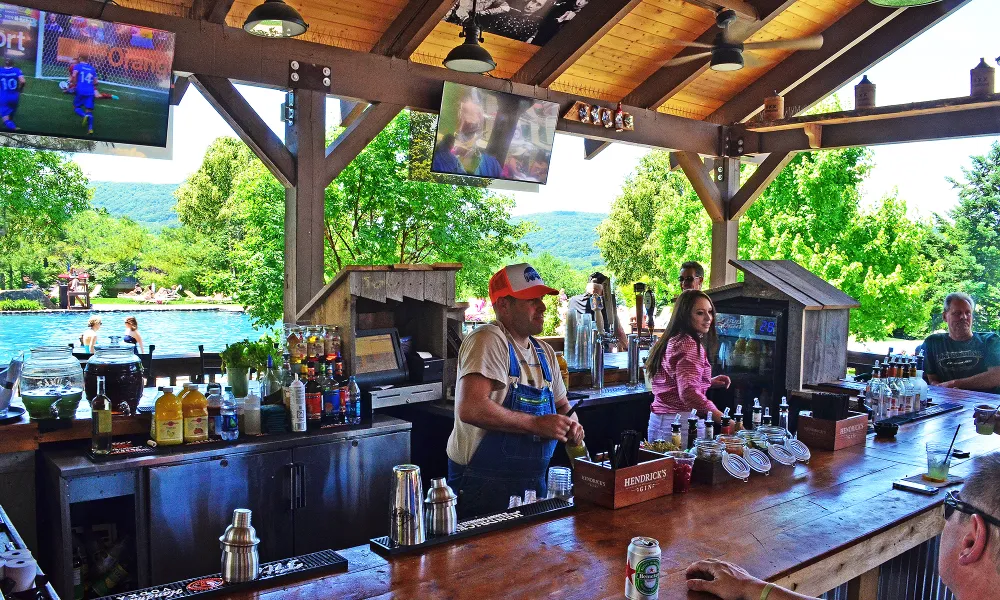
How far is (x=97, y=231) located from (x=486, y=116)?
2091 cm

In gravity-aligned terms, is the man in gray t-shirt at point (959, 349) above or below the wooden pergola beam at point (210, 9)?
below

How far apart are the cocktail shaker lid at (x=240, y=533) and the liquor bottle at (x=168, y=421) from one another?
180 cm

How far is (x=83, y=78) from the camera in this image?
488 centimetres

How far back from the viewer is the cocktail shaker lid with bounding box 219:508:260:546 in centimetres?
182

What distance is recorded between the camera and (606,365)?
588cm

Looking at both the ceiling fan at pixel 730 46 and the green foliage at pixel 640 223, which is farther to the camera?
the green foliage at pixel 640 223

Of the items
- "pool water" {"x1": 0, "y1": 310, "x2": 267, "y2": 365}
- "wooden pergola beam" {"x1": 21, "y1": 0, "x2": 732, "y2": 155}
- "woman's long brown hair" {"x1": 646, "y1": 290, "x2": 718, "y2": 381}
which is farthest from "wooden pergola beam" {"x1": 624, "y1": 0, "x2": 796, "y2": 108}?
"pool water" {"x1": 0, "y1": 310, "x2": 267, "y2": 365}

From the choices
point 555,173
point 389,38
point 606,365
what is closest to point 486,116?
point 389,38

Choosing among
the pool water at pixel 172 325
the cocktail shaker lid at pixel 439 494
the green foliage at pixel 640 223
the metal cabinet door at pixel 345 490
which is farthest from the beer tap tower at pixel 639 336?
the green foliage at pixel 640 223

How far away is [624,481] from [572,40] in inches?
207

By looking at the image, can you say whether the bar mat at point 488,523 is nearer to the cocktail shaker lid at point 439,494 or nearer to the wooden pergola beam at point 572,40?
the cocktail shaker lid at point 439,494

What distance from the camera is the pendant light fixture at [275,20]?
443 cm

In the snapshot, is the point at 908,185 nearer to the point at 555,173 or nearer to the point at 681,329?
the point at 555,173

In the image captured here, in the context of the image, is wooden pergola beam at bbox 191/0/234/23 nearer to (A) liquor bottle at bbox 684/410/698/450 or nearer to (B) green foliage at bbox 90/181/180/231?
(A) liquor bottle at bbox 684/410/698/450
